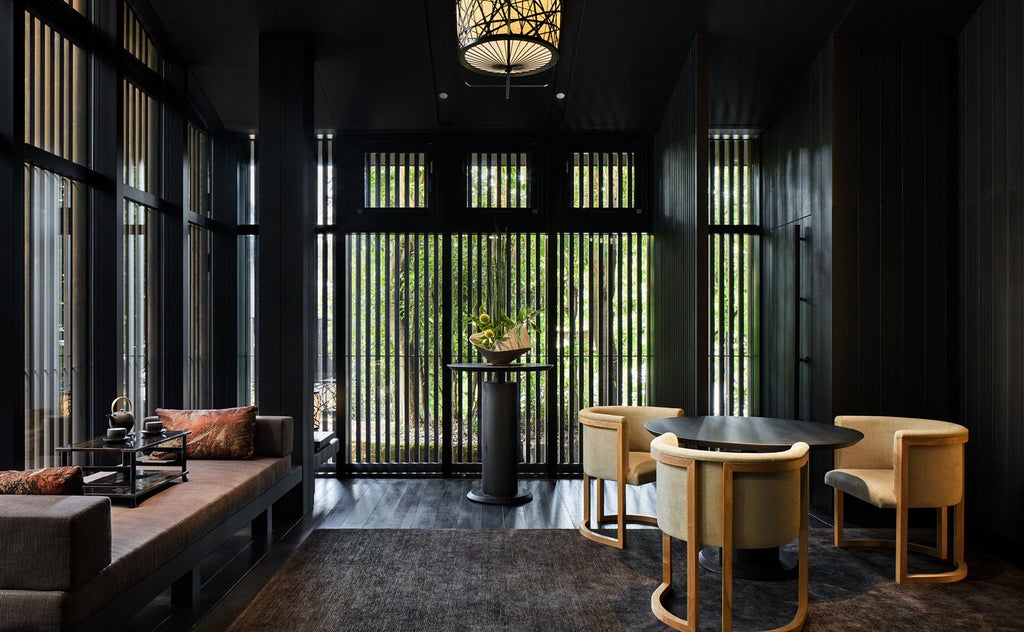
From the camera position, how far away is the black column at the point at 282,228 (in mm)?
4797

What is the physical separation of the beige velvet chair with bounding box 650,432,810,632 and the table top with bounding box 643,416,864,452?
15.3 inches

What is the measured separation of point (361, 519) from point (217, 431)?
1185 mm

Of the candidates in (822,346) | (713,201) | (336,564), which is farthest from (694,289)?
(336,564)

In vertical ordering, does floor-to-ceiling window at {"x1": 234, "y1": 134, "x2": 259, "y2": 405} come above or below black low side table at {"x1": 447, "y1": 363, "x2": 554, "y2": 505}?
above

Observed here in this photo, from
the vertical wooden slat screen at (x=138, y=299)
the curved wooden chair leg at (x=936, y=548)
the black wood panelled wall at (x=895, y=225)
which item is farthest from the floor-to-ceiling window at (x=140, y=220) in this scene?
the black wood panelled wall at (x=895, y=225)

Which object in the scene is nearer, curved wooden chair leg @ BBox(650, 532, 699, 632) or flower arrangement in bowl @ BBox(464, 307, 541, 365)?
curved wooden chair leg @ BBox(650, 532, 699, 632)

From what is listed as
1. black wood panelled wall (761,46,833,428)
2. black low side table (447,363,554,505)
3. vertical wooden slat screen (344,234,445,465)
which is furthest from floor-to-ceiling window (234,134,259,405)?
black wood panelled wall (761,46,833,428)

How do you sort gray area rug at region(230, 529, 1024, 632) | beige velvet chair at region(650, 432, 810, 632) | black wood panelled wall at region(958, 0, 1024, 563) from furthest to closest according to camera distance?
black wood panelled wall at region(958, 0, 1024, 563)
gray area rug at region(230, 529, 1024, 632)
beige velvet chair at region(650, 432, 810, 632)

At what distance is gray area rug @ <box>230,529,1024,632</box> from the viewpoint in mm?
3074

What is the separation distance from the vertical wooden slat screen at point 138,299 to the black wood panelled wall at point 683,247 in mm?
3905

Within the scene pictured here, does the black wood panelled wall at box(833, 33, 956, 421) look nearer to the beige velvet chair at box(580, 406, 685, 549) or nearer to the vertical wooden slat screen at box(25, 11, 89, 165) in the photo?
the beige velvet chair at box(580, 406, 685, 549)

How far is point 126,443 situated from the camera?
11.2 ft

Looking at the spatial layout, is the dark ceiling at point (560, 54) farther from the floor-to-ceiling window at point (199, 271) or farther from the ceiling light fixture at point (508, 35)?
the ceiling light fixture at point (508, 35)

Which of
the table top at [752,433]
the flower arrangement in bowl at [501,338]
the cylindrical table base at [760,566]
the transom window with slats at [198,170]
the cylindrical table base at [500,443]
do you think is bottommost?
the cylindrical table base at [760,566]
